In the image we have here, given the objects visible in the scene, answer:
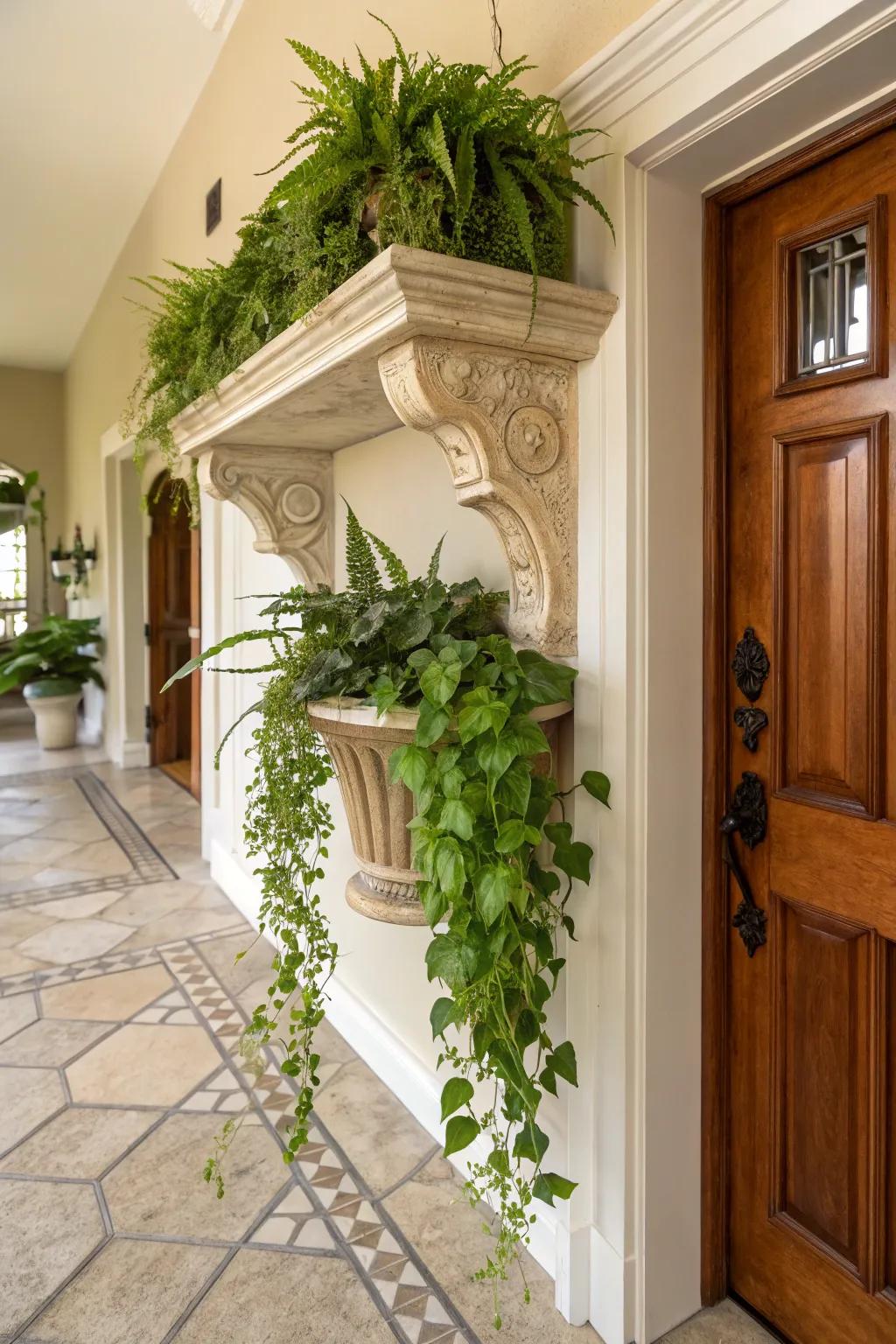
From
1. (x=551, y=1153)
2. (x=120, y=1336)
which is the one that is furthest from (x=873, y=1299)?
(x=120, y=1336)

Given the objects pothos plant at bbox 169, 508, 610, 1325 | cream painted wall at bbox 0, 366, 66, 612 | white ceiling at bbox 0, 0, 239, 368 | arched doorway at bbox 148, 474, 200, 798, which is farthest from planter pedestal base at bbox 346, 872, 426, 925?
cream painted wall at bbox 0, 366, 66, 612

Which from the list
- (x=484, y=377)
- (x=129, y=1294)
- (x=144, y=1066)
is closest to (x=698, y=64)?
(x=484, y=377)

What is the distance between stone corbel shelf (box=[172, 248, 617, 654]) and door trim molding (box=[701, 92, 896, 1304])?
0.21 metres

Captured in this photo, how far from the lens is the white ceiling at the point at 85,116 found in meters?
3.08

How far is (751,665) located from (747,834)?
28 centimetres

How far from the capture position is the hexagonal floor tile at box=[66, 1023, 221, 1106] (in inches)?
81.0

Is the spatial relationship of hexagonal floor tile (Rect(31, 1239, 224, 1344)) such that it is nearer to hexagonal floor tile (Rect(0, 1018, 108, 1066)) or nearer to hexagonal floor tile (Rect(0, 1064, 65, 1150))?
hexagonal floor tile (Rect(0, 1064, 65, 1150))

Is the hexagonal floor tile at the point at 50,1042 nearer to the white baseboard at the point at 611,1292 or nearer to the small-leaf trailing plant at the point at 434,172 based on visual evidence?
the white baseboard at the point at 611,1292

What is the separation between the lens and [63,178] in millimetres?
4312

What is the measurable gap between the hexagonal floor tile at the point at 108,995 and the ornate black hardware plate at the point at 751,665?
2029 mm

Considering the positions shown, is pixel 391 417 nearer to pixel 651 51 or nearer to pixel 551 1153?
pixel 651 51

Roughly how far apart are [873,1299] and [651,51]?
5.98 ft

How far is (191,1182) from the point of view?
174 centimetres

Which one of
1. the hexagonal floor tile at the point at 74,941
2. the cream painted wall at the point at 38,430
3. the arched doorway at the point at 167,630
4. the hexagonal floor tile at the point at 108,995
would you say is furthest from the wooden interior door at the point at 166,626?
the hexagonal floor tile at the point at 108,995
